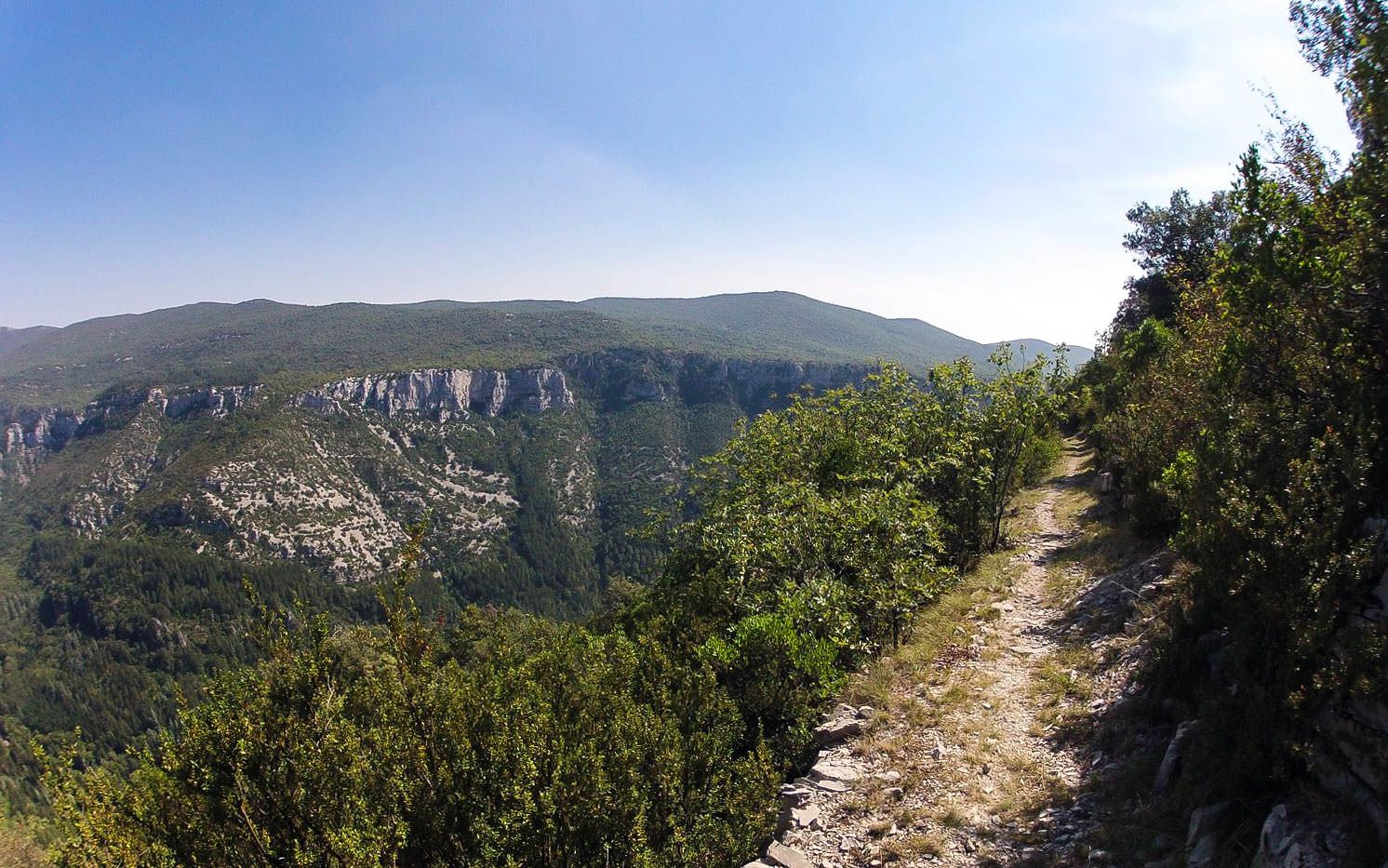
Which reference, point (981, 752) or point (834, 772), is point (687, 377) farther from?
point (981, 752)

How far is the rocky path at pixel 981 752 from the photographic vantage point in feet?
19.0

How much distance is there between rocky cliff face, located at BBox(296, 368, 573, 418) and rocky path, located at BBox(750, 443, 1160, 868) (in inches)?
6618

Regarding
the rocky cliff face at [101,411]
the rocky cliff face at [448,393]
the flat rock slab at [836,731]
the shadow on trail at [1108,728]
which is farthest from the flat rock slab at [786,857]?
the rocky cliff face at [101,411]

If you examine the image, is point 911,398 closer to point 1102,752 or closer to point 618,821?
point 1102,752

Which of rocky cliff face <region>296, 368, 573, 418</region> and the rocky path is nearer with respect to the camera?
the rocky path

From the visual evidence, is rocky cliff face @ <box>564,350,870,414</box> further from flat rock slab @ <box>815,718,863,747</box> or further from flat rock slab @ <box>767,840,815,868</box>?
flat rock slab @ <box>767,840,815,868</box>

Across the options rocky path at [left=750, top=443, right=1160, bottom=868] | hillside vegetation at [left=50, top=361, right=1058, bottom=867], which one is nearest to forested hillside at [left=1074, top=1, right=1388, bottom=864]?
rocky path at [left=750, top=443, right=1160, bottom=868]

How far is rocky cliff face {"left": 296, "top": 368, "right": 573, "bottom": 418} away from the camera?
6029 inches

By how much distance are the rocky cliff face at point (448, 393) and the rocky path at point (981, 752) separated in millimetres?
168104

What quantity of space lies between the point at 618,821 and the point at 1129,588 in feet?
29.8

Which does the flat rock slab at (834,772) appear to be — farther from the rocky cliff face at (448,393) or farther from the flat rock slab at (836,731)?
the rocky cliff face at (448,393)

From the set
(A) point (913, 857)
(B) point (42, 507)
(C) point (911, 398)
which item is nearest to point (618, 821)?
(A) point (913, 857)

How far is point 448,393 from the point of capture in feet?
560

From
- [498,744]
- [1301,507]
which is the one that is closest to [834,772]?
[498,744]
